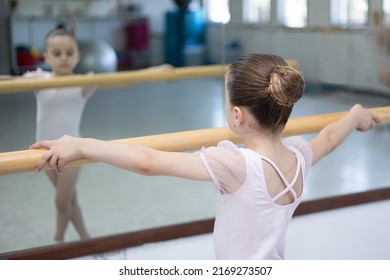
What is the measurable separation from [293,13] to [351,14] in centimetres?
119

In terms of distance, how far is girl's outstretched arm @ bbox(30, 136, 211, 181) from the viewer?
1057 mm

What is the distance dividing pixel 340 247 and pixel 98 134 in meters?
1.17

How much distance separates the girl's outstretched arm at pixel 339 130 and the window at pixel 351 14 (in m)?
4.05

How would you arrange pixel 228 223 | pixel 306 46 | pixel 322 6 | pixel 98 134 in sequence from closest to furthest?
pixel 228 223 < pixel 98 134 < pixel 306 46 < pixel 322 6

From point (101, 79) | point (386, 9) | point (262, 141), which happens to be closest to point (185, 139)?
point (262, 141)

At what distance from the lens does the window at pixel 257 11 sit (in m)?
3.95

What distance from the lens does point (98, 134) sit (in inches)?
100

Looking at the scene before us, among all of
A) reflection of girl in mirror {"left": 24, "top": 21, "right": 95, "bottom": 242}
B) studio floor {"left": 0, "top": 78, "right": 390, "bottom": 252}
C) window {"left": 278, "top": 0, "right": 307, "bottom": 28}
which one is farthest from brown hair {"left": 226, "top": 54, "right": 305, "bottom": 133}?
window {"left": 278, "top": 0, "right": 307, "bottom": 28}

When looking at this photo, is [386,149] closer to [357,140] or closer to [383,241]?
[357,140]

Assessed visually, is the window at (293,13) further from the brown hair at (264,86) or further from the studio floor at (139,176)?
the brown hair at (264,86)

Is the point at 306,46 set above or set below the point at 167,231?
above

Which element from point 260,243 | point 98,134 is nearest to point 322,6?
point 98,134

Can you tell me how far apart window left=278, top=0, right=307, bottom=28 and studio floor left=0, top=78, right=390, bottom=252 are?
37.4 inches

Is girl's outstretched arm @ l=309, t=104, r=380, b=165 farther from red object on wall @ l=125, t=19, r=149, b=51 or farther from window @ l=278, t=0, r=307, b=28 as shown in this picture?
red object on wall @ l=125, t=19, r=149, b=51
